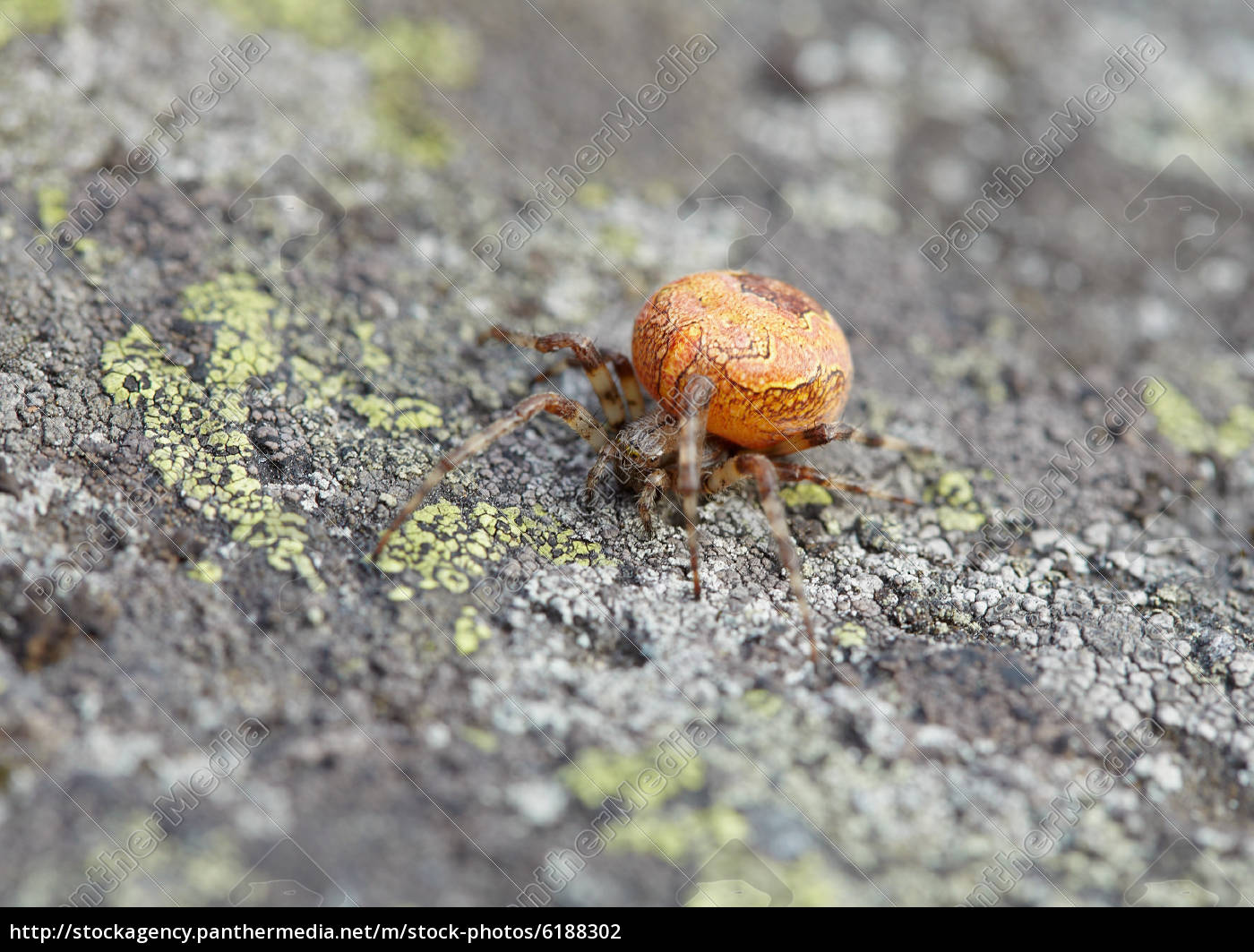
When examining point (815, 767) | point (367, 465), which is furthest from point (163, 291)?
point (815, 767)

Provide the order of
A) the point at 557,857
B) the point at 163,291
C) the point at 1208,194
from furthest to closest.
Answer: the point at 1208,194, the point at 163,291, the point at 557,857

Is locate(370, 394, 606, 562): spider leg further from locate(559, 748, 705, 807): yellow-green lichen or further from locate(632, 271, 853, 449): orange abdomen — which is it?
locate(559, 748, 705, 807): yellow-green lichen

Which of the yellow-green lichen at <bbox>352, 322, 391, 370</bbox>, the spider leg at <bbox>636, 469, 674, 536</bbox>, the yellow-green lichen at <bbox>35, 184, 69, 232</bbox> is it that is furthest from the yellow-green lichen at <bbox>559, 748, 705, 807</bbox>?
the yellow-green lichen at <bbox>35, 184, 69, 232</bbox>

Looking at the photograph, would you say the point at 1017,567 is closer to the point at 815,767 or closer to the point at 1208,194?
the point at 815,767

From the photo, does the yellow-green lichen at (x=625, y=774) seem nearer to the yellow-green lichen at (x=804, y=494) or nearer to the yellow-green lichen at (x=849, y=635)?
the yellow-green lichen at (x=849, y=635)

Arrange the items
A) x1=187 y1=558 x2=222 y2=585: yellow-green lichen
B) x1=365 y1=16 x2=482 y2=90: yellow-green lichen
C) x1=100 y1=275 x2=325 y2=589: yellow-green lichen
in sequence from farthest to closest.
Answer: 1. x1=365 y1=16 x2=482 y2=90: yellow-green lichen
2. x1=100 y1=275 x2=325 y2=589: yellow-green lichen
3. x1=187 y1=558 x2=222 y2=585: yellow-green lichen

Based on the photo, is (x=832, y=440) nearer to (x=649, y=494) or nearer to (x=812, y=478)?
(x=812, y=478)

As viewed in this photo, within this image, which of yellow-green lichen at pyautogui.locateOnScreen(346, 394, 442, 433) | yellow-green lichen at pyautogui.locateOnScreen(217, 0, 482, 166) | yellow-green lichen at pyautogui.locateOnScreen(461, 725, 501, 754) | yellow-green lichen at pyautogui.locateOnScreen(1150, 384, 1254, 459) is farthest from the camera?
yellow-green lichen at pyautogui.locateOnScreen(217, 0, 482, 166)
